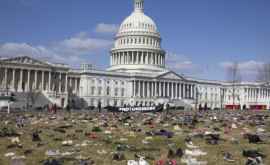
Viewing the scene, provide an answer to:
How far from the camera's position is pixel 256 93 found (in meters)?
172

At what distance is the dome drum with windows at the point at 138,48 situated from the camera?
154000 mm

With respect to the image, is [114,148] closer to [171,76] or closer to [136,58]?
[171,76]

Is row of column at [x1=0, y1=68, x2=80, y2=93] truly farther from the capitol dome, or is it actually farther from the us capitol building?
the capitol dome

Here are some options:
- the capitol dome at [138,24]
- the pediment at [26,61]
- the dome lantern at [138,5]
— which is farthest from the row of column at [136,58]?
the pediment at [26,61]

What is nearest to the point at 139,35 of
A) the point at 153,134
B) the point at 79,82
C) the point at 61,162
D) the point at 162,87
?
the point at 162,87

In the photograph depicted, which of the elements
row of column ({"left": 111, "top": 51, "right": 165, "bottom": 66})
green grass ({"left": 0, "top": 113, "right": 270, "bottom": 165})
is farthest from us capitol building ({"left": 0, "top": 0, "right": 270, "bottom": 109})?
green grass ({"left": 0, "top": 113, "right": 270, "bottom": 165})

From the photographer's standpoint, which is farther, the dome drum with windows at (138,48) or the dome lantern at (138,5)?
the dome lantern at (138,5)

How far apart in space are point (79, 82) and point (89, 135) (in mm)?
107099

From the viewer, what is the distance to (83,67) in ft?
445

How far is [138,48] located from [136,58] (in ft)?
12.4

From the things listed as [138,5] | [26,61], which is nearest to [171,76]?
[138,5]

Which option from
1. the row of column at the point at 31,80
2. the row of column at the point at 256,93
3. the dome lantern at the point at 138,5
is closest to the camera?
the row of column at the point at 31,80

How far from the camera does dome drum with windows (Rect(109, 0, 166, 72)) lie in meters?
154

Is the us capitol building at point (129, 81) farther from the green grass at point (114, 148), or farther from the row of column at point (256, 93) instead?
the green grass at point (114, 148)
